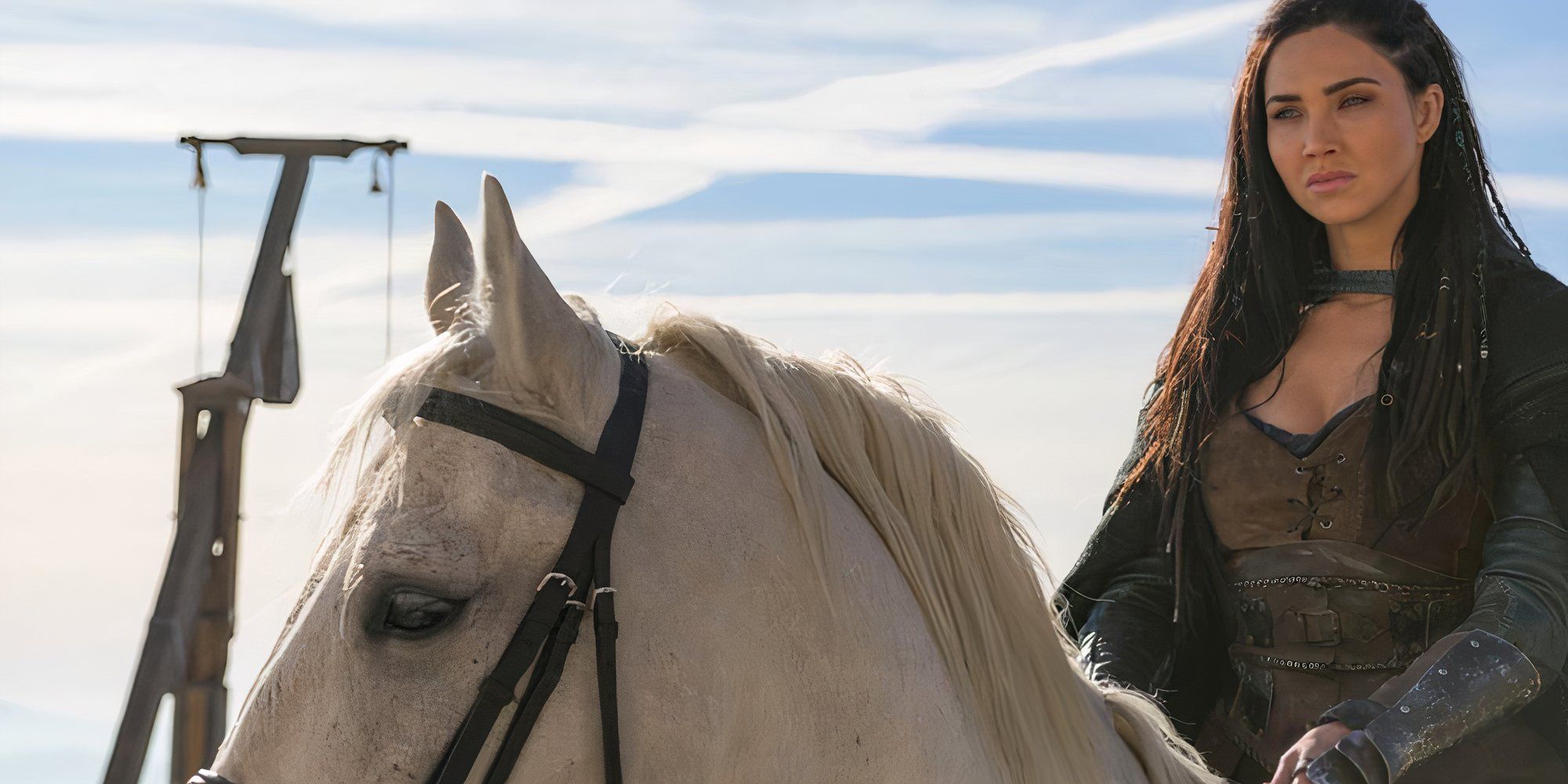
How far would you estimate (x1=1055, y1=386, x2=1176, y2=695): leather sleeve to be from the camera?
2365 millimetres

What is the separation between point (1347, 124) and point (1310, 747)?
110 cm

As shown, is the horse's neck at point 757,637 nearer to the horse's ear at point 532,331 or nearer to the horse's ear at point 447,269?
the horse's ear at point 532,331

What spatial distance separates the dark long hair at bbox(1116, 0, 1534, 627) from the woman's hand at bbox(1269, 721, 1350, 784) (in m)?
0.54

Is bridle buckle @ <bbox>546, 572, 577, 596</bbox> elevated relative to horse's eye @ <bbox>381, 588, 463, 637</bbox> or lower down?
elevated

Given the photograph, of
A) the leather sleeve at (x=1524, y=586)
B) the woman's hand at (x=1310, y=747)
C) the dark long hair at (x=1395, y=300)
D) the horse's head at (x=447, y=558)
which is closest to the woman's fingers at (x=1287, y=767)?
the woman's hand at (x=1310, y=747)

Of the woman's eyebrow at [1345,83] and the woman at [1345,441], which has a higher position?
the woman's eyebrow at [1345,83]

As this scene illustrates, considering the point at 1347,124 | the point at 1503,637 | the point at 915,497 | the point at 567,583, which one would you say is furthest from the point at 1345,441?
the point at 567,583

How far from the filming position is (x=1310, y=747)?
69.2 inches

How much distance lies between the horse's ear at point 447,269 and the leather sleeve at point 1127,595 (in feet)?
4.03

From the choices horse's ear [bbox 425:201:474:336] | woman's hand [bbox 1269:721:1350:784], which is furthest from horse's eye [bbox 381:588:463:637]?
woman's hand [bbox 1269:721:1350:784]

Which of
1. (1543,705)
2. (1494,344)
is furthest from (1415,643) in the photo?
(1494,344)

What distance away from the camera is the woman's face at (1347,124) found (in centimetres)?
229

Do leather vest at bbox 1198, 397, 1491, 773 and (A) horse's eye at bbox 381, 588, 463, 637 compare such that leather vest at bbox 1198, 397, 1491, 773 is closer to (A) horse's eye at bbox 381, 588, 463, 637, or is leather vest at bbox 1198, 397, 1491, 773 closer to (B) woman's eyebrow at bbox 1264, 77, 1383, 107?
(B) woman's eyebrow at bbox 1264, 77, 1383, 107

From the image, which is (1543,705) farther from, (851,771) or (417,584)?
(417,584)
